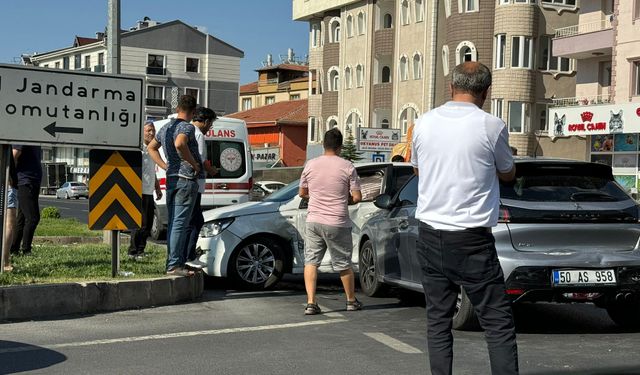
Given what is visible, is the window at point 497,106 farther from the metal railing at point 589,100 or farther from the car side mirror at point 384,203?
the car side mirror at point 384,203

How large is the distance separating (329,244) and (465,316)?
183cm

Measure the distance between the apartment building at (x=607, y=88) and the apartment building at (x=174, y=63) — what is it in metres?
55.9

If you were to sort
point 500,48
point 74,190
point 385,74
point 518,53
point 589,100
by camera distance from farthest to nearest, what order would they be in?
point 74,190
point 385,74
point 500,48
point 518,53
point 589,100

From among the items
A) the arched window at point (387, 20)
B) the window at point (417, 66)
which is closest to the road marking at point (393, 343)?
the window at point (417, 66)

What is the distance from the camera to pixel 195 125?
1052 cm

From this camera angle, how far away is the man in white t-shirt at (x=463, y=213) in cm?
496

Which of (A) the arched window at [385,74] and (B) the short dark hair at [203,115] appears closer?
(B) the short dark hair at [203,115]

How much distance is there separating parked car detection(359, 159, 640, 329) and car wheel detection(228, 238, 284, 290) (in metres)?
3.39

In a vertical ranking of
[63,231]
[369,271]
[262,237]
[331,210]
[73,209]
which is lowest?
[73,209]

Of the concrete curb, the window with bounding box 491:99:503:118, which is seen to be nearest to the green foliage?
the concrete curb

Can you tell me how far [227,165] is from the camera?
797 inches

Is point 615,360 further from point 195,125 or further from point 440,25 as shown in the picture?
point 440,25

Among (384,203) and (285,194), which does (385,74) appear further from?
(384,203)

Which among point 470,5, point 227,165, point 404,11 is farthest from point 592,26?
point 227,165
